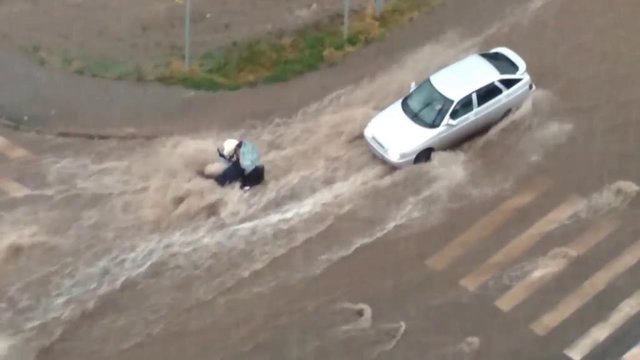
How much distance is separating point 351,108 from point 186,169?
3840mm

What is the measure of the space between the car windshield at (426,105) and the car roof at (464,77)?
0.42ft

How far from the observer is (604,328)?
17656 millimetres

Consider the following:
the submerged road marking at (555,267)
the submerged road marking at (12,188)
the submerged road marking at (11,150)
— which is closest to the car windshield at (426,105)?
the submerged road marking at (555,267)

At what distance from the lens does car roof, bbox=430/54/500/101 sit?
2100cm

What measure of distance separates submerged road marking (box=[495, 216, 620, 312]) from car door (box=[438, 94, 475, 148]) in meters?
3.25

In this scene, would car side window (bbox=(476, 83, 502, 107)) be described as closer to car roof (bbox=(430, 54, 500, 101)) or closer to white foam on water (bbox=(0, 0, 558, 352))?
car roof (bbox=(430, 54, 500, 101))

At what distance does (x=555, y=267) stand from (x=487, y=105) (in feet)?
13.1

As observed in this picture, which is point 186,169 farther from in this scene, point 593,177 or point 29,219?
point 593,177

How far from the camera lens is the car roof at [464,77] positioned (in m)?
21.0

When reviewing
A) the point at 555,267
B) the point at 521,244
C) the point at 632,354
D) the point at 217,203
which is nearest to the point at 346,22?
the point at 217,203

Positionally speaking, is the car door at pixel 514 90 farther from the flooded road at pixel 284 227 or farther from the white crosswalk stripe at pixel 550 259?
the white crosswalk stripe at pixel 550 259

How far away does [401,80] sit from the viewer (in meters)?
23.0

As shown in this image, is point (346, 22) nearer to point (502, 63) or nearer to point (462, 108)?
point (502, 63)

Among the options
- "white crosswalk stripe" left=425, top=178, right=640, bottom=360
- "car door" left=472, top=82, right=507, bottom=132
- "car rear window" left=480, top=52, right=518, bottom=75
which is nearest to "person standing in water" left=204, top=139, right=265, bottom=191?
"white crosswalk stripe" left=425, top=178, right=640, bottom=360
